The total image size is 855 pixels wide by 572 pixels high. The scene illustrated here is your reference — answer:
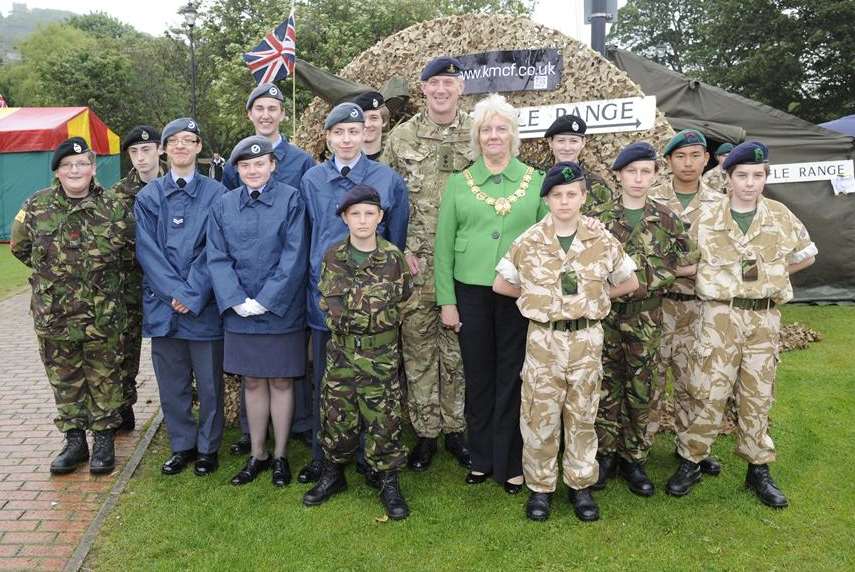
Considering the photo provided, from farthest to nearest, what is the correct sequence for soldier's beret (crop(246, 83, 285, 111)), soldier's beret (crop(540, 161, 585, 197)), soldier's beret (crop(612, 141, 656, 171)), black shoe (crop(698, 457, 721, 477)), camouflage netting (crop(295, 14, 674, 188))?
camouflage netting (crop(295, 14, 674, 188))
soldier's beret (crop(246, 83, 285, 111))
black shoe (crop(698, 457, 721, 477))
soldier's beret (crop(612, 141, 656, 171))
soldier's beret (crop(540, 161, 585, 197))

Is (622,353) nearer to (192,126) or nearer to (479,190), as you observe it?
(479,190)

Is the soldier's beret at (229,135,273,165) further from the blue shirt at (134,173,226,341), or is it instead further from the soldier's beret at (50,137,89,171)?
the soldier's beret at (50,137,89,171)

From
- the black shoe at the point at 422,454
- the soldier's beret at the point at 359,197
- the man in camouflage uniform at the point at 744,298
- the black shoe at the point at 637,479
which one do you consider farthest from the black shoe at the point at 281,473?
the man in camouflage uniform at the point at 744,298

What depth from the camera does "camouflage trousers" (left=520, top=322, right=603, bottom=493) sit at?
→ 3.40 meters

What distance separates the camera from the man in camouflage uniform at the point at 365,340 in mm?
3570

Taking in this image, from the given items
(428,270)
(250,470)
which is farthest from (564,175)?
(250,470)

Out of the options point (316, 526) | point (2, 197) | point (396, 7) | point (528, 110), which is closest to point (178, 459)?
point (316, 526)

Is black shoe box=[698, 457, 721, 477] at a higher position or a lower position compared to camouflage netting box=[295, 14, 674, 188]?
lower

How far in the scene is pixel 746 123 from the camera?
29.9ft

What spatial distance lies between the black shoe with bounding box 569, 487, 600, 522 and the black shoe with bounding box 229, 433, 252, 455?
2211 mm

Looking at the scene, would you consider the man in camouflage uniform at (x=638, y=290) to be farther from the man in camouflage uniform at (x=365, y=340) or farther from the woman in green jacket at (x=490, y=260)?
the man in camouflage uniform at (x=365, y=340)

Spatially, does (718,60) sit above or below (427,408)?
above

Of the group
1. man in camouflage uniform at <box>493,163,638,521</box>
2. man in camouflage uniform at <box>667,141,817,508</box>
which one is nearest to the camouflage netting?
man in camouflage uniform at <box>667,141,817,508</box>

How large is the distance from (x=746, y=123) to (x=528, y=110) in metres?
5.25
